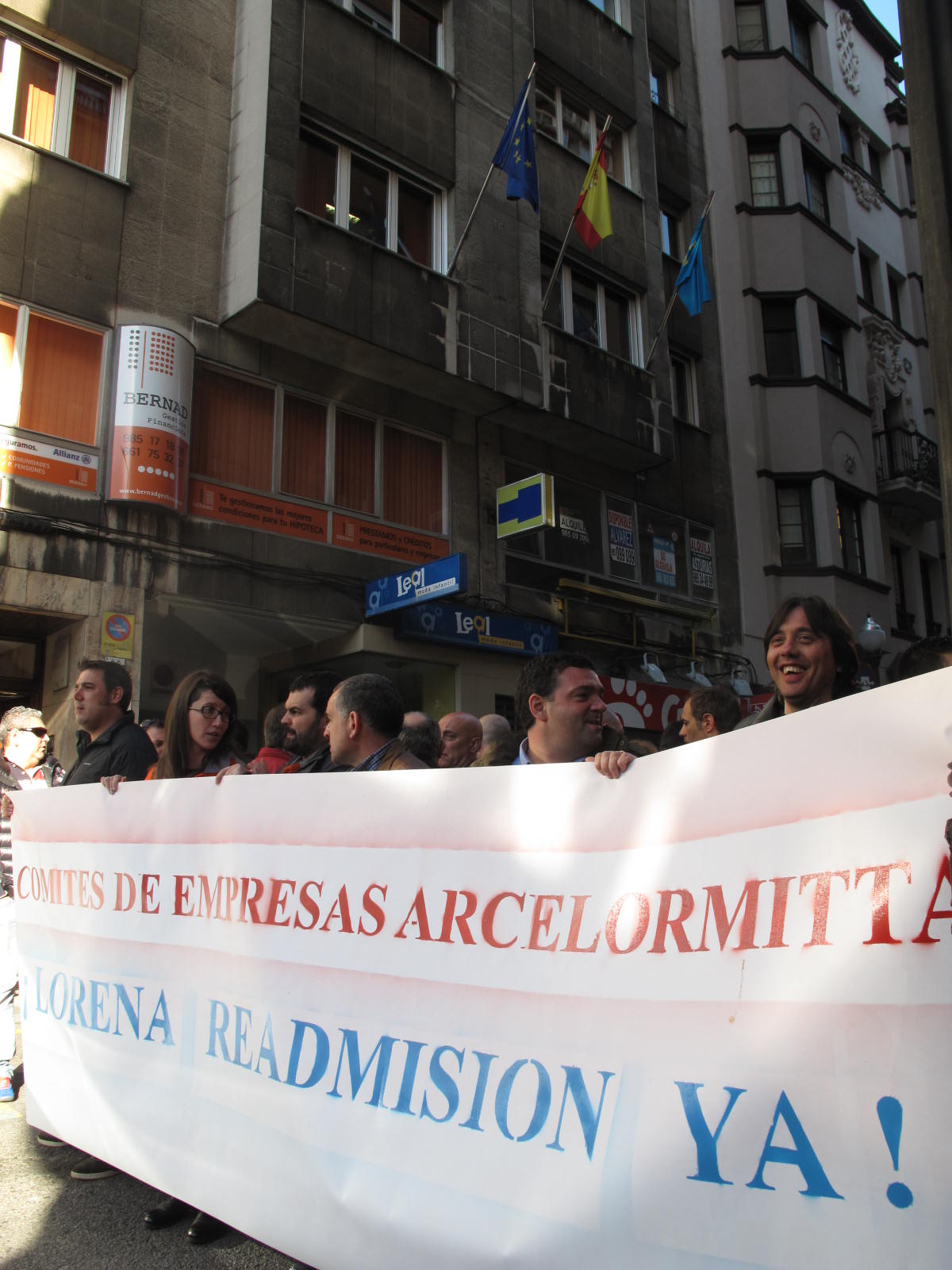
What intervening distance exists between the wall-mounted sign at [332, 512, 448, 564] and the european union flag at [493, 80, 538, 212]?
4332 mm

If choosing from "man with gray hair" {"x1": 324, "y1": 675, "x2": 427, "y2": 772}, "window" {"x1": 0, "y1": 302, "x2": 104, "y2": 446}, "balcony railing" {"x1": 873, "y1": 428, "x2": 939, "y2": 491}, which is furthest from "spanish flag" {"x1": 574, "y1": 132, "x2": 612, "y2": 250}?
"man with gray hair" {"x1": 324, "y1": 675, "x2": 427, "y2": 772}

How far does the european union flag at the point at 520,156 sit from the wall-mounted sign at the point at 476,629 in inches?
204

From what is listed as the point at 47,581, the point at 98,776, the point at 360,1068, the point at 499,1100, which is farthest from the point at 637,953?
the point at 47,581

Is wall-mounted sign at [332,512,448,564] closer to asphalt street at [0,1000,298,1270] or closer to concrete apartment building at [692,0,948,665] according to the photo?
concrete apartment building at [692,0,948,665]

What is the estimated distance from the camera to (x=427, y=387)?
506 inches

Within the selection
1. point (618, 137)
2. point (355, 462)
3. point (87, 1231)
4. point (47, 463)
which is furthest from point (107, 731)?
point (618, 137)

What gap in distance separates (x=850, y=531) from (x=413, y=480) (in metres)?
10.5

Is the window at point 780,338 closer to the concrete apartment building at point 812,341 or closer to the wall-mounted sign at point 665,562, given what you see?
the concrete apartment building at point 812,341

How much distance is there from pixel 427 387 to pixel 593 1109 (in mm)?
11576

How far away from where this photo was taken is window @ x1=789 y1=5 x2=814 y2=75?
21.7m

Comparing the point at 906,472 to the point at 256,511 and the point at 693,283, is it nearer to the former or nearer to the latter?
the point at 693,283

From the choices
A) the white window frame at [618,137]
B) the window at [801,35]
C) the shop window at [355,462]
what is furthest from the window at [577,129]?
the window at [801,35]

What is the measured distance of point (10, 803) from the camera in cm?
445

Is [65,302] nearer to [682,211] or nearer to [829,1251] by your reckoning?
[829,1251]
